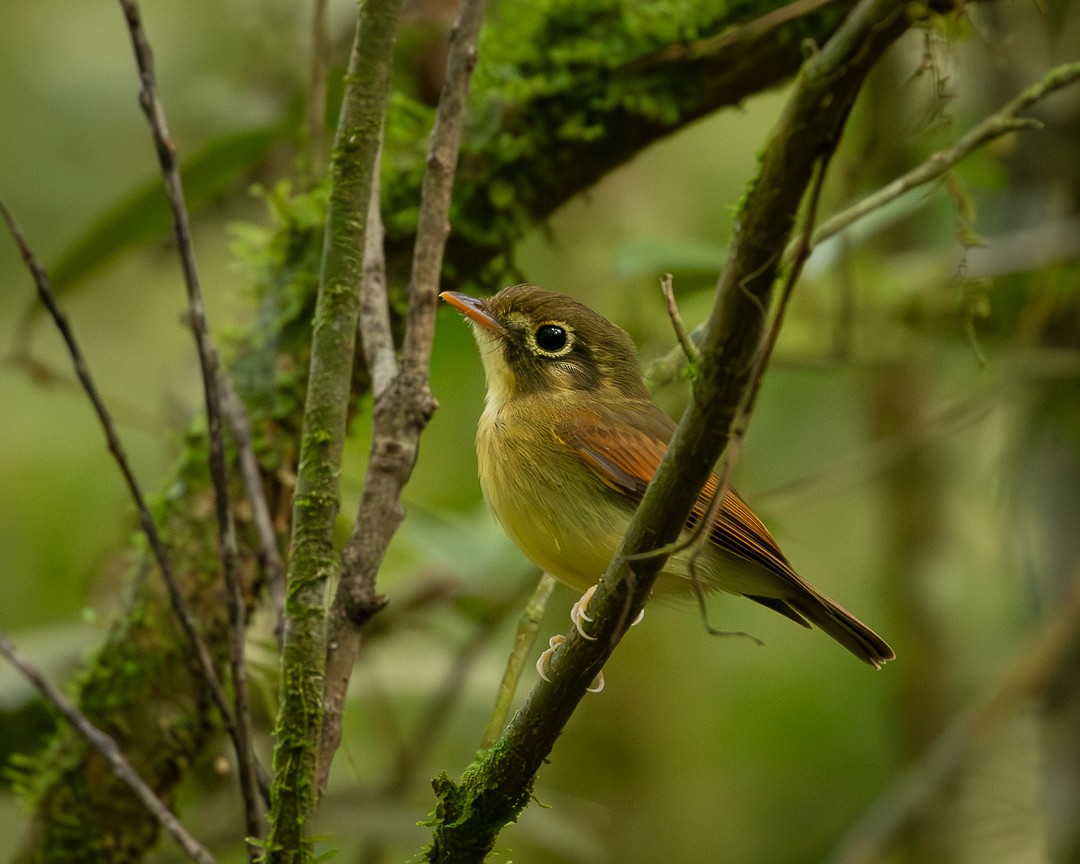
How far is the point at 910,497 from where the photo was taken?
231 inches

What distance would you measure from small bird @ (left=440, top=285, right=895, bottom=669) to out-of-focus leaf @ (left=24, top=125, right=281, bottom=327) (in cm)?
100

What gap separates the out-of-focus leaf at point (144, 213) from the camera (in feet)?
11.1

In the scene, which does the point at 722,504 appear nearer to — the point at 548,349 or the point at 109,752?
the point at 548,349

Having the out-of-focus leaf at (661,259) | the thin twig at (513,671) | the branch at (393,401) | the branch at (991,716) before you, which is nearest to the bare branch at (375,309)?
the branch at (393,401)

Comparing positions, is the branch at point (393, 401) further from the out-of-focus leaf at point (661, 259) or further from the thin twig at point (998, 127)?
the out-of-focus leaf at point (661, 259)

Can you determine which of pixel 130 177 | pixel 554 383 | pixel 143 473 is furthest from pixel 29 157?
pixel 554 383

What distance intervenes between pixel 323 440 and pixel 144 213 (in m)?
1.53

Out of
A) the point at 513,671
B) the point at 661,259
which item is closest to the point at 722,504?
the point at 513,671

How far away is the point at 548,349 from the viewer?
3.05 meters

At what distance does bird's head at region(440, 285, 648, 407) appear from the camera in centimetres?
301

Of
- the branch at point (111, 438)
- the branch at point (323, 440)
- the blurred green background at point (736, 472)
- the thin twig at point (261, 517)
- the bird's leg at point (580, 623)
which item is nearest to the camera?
the bird's leg at point (580, 623)

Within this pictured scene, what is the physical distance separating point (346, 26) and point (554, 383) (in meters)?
2.16

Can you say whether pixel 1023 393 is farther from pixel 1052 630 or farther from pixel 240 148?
pixel 240 148

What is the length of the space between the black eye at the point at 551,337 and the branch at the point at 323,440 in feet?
2.71
